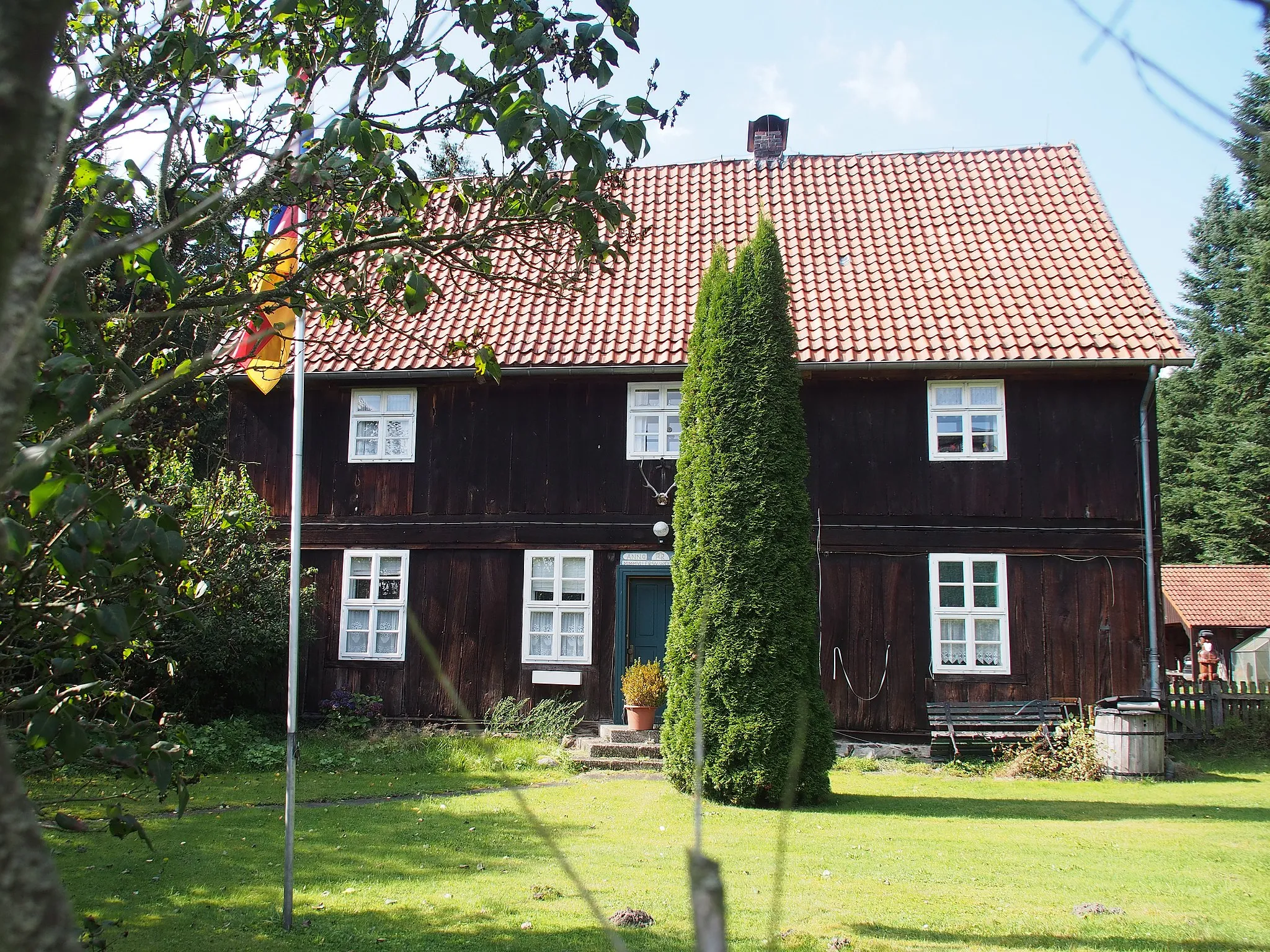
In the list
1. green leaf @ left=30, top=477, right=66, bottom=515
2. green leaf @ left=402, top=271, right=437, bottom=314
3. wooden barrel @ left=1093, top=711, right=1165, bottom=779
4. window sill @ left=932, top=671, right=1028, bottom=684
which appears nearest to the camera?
green leaf @ left=30, top=477, right=66, bottom=515

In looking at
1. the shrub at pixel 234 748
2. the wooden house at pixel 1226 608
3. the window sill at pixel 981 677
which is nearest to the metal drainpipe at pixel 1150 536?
the window sill at pixel 981 677

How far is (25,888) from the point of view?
1071mm

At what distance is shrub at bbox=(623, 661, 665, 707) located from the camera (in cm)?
1490

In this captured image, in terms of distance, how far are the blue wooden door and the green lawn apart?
4.65 m

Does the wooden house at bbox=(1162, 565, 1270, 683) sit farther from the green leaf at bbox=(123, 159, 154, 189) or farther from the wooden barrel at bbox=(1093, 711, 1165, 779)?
the green leaf at bbox=(123, 159, 154, 189)

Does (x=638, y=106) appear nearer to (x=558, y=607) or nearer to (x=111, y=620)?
(x=111, y=620)

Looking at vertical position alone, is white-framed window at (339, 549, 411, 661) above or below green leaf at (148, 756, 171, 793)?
above

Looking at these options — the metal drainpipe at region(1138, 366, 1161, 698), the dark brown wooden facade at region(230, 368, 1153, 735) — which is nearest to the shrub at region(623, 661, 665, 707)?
the dark brown wooden facade at region(230, 368, 1153, 735)

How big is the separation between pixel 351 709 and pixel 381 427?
4.65m

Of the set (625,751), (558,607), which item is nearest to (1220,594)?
(558,607)

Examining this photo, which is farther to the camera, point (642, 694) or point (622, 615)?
point (622, 615)

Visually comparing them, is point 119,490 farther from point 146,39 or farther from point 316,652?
point 316,652

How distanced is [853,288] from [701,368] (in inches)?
247

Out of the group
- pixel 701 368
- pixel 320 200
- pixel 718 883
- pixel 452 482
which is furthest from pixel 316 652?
pixel 718 883
